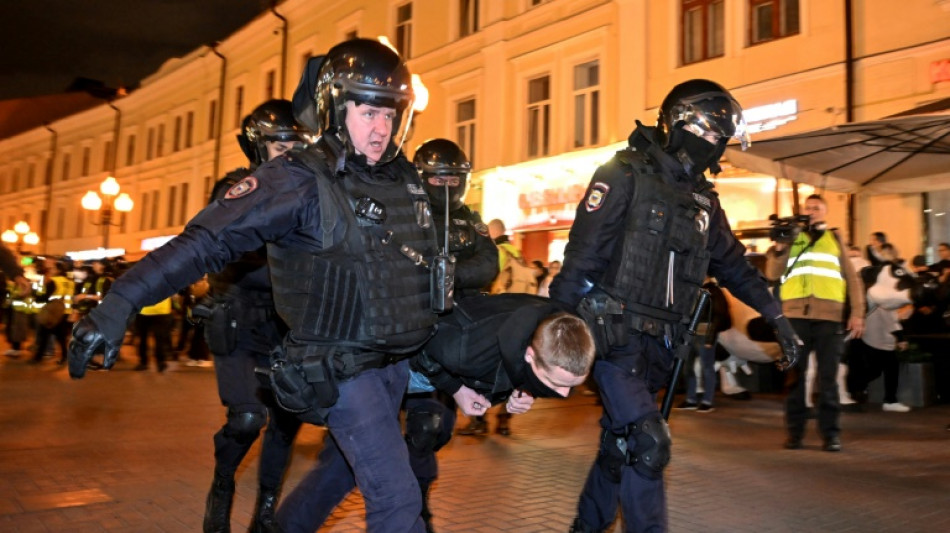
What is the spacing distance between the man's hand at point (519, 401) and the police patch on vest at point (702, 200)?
148 centimetres

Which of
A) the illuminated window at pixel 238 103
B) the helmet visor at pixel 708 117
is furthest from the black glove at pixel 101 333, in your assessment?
the illuminated window at pixel 238 103

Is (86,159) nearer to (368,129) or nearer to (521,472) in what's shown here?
(521,472)

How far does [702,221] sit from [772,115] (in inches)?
406

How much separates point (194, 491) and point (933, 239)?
424 inches

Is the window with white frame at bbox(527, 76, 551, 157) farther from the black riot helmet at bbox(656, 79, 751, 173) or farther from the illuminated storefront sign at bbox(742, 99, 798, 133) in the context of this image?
the black riot helmet at bbox(656, 79, 751, 173)

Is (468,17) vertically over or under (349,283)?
over

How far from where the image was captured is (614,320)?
3467 mm

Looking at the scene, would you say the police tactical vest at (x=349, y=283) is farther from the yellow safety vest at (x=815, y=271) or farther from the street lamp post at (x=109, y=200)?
the street lamp post at (x=109, y=200)

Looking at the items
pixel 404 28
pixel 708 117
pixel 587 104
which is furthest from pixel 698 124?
pixel 404 28

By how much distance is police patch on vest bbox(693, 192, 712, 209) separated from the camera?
3721 mm

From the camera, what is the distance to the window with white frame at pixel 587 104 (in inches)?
674

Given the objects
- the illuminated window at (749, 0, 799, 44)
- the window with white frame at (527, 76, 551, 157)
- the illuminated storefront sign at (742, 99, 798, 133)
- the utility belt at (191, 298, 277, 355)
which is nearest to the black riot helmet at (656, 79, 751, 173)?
the utility belt at (191, 298, 277, 355)

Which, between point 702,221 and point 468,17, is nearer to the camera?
point 702,221

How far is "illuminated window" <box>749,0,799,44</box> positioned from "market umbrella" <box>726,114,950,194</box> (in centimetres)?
486
